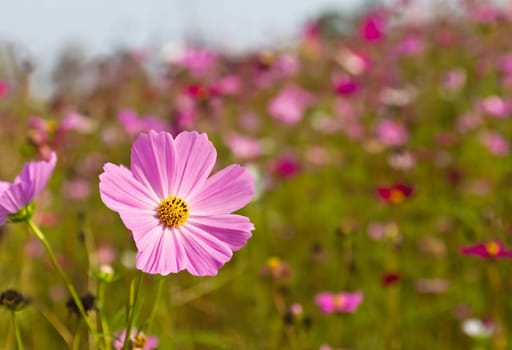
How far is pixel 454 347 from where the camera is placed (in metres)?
1.99

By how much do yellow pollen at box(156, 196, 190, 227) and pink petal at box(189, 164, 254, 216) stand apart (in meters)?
0.01

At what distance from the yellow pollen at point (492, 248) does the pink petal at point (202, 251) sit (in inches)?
31.3

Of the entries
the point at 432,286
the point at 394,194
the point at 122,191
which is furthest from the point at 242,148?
the point at 122,191

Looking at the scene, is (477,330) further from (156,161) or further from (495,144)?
(495,144)

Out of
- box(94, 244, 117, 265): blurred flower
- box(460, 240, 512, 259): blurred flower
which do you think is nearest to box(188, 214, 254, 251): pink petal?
box(460, 240, 512, 259): blurred flower

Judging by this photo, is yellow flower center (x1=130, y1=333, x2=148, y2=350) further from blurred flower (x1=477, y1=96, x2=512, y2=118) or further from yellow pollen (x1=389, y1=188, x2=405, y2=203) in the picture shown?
blurred flower (x1=477, y1=96, x2=512, y2=118)

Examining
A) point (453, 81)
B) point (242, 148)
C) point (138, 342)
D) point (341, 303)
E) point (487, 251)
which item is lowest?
point (138, 342)

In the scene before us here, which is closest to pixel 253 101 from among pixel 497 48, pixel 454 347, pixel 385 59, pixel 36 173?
pixel 385 59

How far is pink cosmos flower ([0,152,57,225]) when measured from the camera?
2.38 feet

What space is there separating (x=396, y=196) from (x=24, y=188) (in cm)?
113

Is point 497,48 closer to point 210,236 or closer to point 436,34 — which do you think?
point 436,34

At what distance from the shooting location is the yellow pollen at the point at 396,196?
1.69 m

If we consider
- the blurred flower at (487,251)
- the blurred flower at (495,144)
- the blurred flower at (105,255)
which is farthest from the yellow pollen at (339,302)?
the blurred flower at (495,144)

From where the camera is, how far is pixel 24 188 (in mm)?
734
